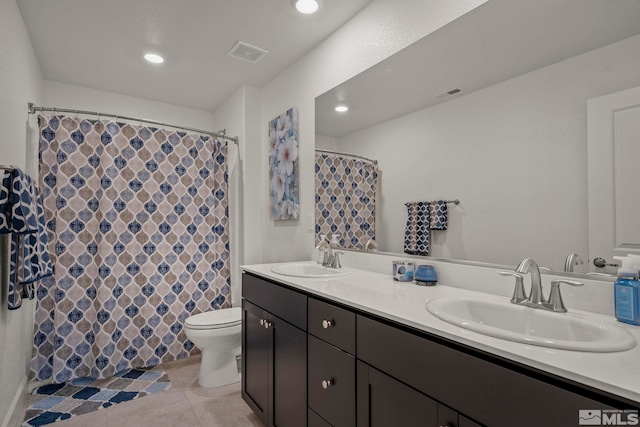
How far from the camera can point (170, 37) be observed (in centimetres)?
218

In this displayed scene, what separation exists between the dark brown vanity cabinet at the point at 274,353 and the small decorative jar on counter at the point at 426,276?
54 cm

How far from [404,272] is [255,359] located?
1.03 metres

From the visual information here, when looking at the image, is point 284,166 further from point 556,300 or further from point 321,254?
point 556,300

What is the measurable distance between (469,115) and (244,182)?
197 centimetres

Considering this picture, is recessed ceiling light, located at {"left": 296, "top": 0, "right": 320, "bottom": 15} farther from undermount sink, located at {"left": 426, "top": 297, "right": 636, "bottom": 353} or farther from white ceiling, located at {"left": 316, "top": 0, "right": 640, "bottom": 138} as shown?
undermount sink, located at {"left": 426, "top": 297, "right": 636, "bottom": 353}

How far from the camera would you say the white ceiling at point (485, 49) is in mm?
1042

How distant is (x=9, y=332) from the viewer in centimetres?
179

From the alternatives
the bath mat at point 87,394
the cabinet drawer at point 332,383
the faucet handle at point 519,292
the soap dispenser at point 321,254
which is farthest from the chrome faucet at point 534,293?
the bath mat at point 87,394

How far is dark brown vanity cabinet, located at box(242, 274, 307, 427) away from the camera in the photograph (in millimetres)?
1486

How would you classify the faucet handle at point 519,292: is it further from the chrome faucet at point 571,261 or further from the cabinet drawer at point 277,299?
the cabinet drawer at point 277,299

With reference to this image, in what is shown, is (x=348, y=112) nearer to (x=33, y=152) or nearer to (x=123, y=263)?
(x=123, y=263)

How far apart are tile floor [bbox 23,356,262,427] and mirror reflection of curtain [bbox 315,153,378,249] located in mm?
1236

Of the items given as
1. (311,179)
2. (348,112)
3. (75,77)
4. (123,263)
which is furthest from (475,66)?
(75,77)

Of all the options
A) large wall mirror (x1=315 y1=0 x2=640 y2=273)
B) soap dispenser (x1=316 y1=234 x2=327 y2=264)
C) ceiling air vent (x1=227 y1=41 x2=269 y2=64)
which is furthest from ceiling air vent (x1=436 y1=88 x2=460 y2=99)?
ceiling air vent (x1=227 y1=41 x2=269 y2=64)
